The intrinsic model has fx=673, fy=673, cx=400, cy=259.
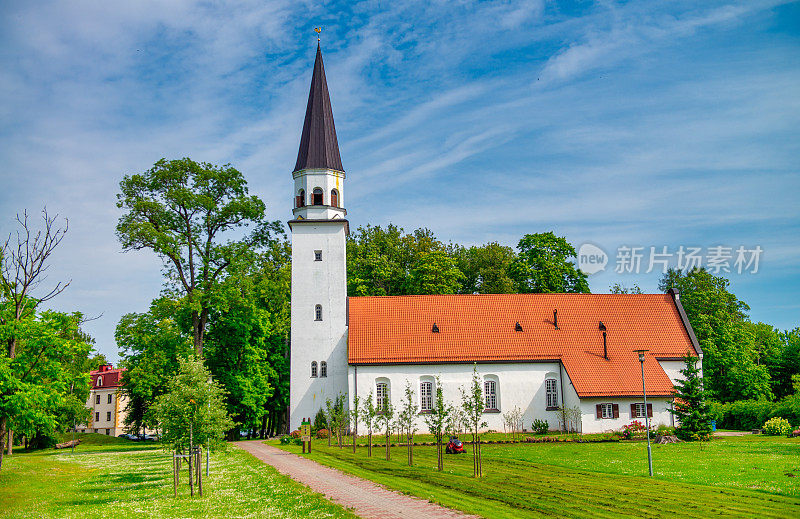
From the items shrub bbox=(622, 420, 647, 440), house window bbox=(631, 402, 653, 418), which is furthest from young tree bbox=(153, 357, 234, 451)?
house window bbox=(631, 402, 653, 418)

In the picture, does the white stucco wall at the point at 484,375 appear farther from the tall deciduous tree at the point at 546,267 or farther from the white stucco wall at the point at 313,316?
the tall deciduous tree at the point at 546,267

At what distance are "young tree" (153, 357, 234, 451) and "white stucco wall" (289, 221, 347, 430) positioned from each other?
22782 mm

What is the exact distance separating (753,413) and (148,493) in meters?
39.0

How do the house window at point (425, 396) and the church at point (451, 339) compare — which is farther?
the house window at point (425, 396)

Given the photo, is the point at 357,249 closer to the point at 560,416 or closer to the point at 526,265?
the point at 526,265

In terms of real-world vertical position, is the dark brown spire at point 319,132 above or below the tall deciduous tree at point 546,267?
above

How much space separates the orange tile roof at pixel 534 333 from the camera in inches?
1708

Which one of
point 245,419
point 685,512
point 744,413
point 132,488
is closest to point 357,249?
point 245,419

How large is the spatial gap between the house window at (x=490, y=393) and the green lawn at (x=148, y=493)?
16.9m

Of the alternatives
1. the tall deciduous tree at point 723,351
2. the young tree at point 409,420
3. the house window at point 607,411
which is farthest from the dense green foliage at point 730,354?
the young tree at point 409,420

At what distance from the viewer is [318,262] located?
4641cm

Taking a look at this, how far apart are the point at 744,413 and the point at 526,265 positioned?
1982 cm

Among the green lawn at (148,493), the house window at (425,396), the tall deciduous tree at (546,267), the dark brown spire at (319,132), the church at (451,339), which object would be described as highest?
the dark brown spire at (319,132)

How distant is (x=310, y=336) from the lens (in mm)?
45562
